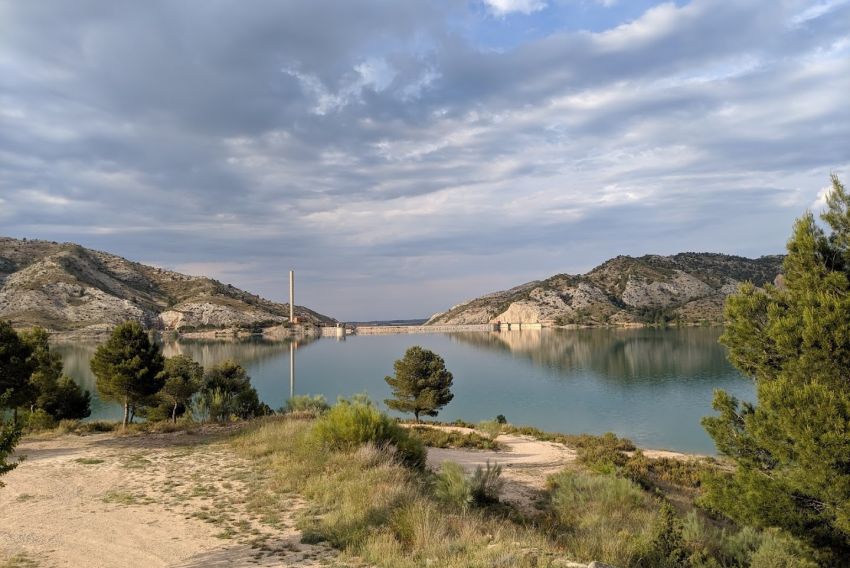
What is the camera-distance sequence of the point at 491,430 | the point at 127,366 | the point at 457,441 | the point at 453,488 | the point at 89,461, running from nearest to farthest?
the point at 453,488, the point at 89,461, the point at 127,366, the point at 457,441, the point at 491,430

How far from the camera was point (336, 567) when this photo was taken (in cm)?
597

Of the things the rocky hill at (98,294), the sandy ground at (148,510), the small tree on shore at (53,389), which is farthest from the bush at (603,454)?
the rocky hill at (98,294)

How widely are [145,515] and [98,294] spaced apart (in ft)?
469

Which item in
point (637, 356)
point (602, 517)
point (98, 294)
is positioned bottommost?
point (637, 356)

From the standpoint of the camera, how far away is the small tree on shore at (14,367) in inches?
663

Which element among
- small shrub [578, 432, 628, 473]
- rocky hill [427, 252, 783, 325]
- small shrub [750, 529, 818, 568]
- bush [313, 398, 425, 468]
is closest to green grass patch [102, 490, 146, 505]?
bush [313, 398, 425, 468]

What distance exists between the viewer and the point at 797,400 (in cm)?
→ 765

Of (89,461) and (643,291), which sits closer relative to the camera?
(89,461)

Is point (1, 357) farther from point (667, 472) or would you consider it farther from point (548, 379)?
point (548, 379)

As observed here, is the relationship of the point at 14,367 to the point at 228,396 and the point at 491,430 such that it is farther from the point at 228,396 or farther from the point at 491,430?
the point at 491,430

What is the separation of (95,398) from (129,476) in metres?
46.5

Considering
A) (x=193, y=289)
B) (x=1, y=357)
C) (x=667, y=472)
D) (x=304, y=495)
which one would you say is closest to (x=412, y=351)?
(x=667, y=472)

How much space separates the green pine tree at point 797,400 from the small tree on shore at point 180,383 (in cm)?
2924

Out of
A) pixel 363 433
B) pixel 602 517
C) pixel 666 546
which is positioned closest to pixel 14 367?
pixel 363 433
